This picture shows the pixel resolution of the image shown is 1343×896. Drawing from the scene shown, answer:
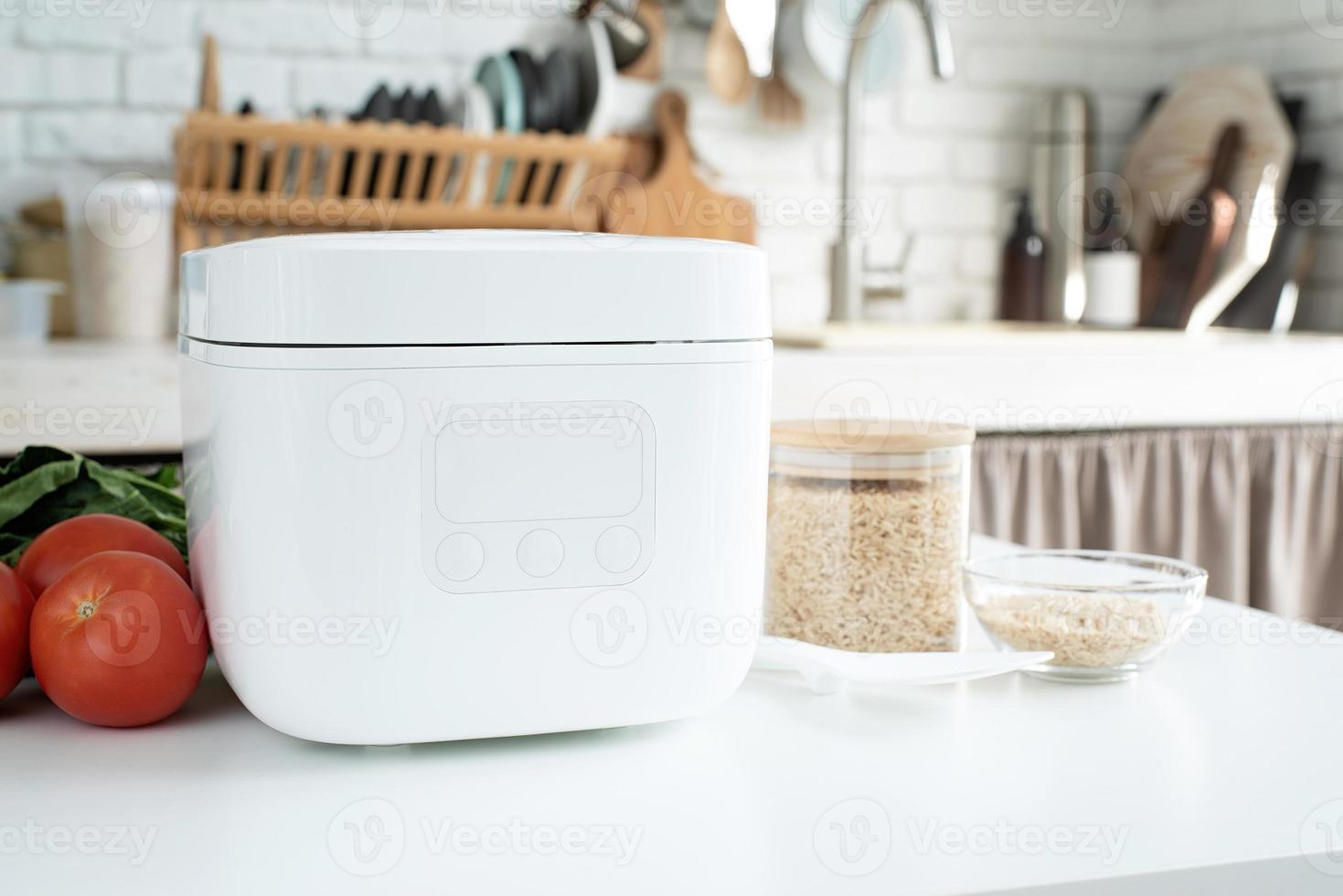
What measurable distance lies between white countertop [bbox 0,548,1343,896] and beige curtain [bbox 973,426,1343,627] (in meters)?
1.18

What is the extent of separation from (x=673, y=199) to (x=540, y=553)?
174 centimetres

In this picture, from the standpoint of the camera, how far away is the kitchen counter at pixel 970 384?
4.65ft

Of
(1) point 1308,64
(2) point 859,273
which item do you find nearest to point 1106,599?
(2) point 859,273

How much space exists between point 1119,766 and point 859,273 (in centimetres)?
165

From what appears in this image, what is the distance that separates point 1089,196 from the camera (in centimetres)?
248

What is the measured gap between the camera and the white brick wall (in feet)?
6.32

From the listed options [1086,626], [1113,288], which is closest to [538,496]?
[1086,626]

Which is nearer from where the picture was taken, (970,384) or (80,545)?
(80,545)

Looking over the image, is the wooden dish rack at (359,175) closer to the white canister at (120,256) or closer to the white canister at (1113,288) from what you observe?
the white canister at (120,256)

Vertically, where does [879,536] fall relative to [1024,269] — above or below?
below

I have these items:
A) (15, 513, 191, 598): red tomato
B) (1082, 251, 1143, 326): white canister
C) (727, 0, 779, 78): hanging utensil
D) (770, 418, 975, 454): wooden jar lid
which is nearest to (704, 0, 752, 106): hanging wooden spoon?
(727, 0, 779, 78): hanging utensil

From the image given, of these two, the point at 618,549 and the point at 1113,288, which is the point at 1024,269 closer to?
the point at 1113,288

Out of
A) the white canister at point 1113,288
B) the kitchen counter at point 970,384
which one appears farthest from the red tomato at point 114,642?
the white canister at point 1113,288

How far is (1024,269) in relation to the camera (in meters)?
2.38
